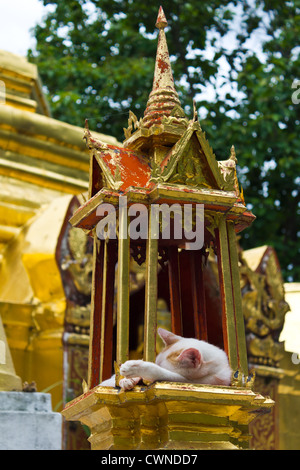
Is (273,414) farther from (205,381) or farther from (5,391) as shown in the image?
(205,381)

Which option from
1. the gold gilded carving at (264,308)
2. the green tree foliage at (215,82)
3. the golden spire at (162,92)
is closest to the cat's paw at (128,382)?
the golden spire at (162,92)

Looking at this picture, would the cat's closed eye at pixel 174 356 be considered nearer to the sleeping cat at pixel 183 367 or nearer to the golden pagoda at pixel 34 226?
the sleeping cat at pixel 183 367

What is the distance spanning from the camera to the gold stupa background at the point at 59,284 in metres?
6.22

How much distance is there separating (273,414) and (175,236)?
4651mm

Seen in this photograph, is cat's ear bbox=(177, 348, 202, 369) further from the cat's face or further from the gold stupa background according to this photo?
the gold stupa background

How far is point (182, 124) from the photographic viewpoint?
10.6 feet

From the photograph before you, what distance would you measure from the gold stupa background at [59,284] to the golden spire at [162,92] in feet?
10.3

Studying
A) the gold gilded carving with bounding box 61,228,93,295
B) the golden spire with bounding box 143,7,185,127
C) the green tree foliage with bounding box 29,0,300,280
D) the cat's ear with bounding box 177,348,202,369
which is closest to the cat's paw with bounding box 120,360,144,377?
the cat's ear with bounding box 177,348,202,369

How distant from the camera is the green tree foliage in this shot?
12.1 meters

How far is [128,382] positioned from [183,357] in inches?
8.9

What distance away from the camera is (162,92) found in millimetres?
3348

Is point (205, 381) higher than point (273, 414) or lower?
lower

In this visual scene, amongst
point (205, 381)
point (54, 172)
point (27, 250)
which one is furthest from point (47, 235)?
point (205, 381)

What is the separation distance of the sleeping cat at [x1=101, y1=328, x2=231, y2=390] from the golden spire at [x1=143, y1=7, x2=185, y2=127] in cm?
92
